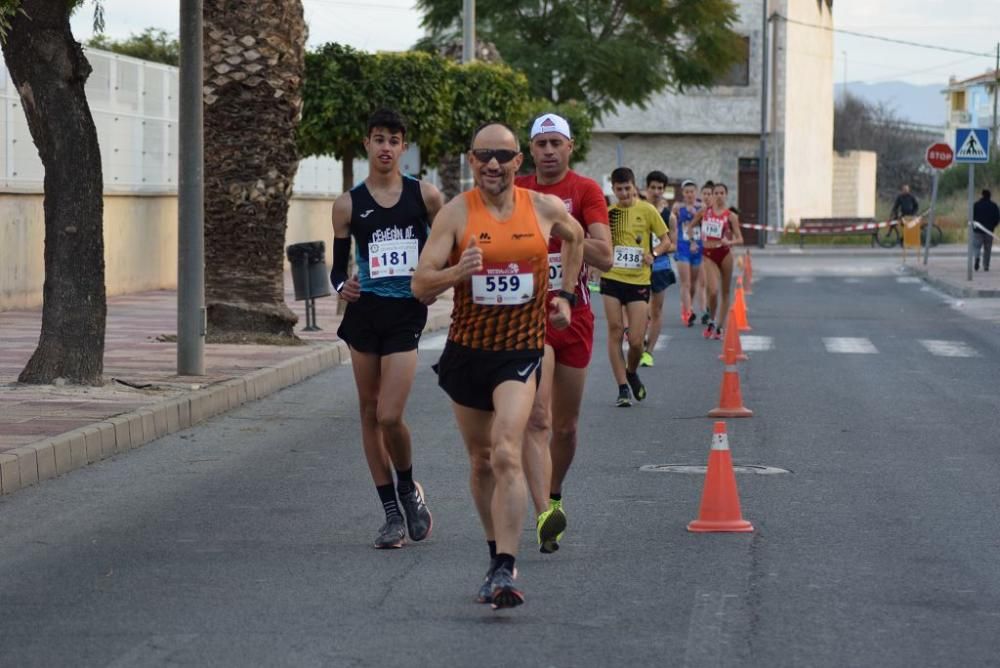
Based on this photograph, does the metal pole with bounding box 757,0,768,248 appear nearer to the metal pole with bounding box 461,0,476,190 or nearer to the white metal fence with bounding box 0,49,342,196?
the metal pole with bounding box 461,0,476,190

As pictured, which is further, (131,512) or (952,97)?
(952,97)

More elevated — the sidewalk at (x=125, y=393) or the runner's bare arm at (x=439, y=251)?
the runner's bare arm at (x=439, y=251)

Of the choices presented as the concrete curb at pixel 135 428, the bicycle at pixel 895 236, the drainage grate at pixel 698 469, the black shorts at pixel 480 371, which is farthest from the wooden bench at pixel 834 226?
the black shorts at pixel 480 371

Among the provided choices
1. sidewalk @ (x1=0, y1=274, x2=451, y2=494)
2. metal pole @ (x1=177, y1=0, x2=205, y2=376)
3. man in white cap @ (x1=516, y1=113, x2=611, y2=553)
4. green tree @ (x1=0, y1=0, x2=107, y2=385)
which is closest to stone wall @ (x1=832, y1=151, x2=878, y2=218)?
sidewalk @ (x1=0, y1=274, x2=451, y2=494)

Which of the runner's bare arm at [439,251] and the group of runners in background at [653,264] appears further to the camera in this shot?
the group of runners in background at [653,264]

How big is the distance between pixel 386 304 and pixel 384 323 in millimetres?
87

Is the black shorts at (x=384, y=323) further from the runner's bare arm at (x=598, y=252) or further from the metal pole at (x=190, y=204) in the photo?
the metal pole at (x=190, y=204)

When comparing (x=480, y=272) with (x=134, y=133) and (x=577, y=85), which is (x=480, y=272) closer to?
(x=134, y=133)

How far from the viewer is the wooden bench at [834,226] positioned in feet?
193

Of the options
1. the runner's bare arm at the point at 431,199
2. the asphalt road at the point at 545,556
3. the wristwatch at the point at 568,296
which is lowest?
the asphalt road at the point at 545,556

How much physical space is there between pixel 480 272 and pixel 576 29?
4861 centimetres

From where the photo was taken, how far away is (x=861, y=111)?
12325 centimetres

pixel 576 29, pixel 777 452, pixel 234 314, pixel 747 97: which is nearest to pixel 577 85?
pixel 576 29

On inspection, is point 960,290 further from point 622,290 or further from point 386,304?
point 386,304
